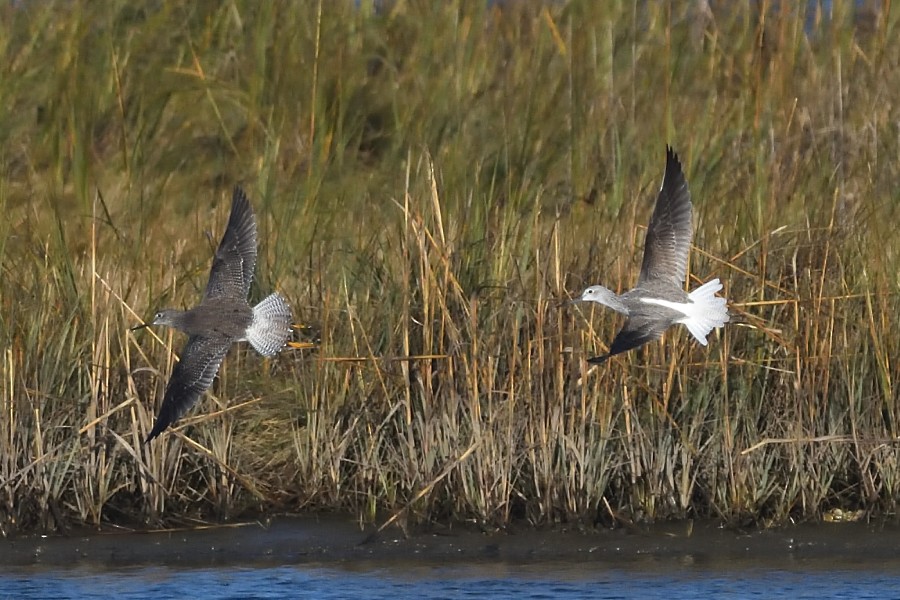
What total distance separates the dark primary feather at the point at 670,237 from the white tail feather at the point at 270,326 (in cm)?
112

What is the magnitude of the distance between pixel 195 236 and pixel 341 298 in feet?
4.71

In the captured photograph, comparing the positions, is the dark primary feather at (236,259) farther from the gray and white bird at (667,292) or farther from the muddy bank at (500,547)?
the gray and white bird at (667,292)

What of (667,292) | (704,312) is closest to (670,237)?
(667,292)

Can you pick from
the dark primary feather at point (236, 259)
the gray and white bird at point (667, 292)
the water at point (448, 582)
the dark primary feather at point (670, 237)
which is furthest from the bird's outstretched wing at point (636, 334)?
the dark primary feather at point (236, 259)

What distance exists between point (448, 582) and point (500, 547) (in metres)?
0.30

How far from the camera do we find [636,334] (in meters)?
4.93

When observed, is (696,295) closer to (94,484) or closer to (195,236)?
(94,484)

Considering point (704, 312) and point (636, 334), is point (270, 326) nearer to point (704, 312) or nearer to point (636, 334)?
point (636, 334)

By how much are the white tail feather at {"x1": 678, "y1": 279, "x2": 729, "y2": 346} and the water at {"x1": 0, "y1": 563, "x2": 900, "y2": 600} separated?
2.68ft

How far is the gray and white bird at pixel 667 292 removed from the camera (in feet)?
16.4

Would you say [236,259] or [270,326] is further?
[236,259]

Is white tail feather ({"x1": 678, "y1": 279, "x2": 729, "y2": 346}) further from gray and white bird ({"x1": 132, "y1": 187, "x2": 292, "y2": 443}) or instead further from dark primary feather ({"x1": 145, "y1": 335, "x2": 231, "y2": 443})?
dark primary feather ({"x1": 145, "y1": 335, "x2": 231, "y2": 443})

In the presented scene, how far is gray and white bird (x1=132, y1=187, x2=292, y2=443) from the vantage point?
528 cm

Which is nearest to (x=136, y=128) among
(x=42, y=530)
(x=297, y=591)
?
(x=42, y=530)
